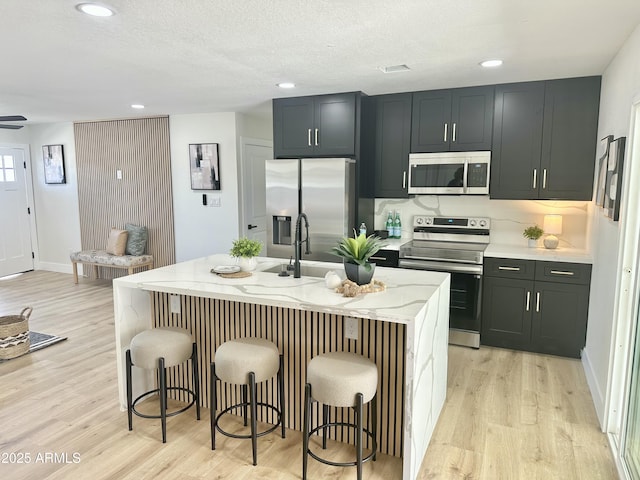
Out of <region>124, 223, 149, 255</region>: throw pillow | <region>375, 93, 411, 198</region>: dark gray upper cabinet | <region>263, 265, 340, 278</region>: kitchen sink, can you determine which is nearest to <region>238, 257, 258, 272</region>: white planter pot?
<region>263, 265, 340, 278</region>: kitchen sink

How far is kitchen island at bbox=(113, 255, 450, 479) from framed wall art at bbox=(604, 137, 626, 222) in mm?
1130

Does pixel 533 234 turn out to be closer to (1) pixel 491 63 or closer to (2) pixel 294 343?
(1) pixel 491 63

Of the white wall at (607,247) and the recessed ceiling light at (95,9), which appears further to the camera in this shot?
the white wall at (607,247)

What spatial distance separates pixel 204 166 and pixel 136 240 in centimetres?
157

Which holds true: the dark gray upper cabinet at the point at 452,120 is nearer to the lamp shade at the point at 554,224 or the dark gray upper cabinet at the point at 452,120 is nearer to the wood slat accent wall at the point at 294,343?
the lamp shade at the point at 554,224

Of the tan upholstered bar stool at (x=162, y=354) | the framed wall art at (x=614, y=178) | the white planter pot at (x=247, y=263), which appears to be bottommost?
the tan upholstered bar stool at (x=162, y=354)

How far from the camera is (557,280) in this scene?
12.3ft

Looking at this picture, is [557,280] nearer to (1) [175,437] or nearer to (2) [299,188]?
(2) [299,188]

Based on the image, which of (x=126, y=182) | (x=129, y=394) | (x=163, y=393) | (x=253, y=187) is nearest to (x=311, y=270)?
(x=163, y=393)

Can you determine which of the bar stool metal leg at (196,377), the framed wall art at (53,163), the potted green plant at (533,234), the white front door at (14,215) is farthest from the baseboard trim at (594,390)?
the white front door at (14,215)

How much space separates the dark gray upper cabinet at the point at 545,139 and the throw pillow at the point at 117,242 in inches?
197

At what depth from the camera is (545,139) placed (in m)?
3.94

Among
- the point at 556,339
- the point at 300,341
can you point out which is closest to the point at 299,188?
the point at 300,341

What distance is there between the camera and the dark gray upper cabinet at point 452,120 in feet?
13.5
